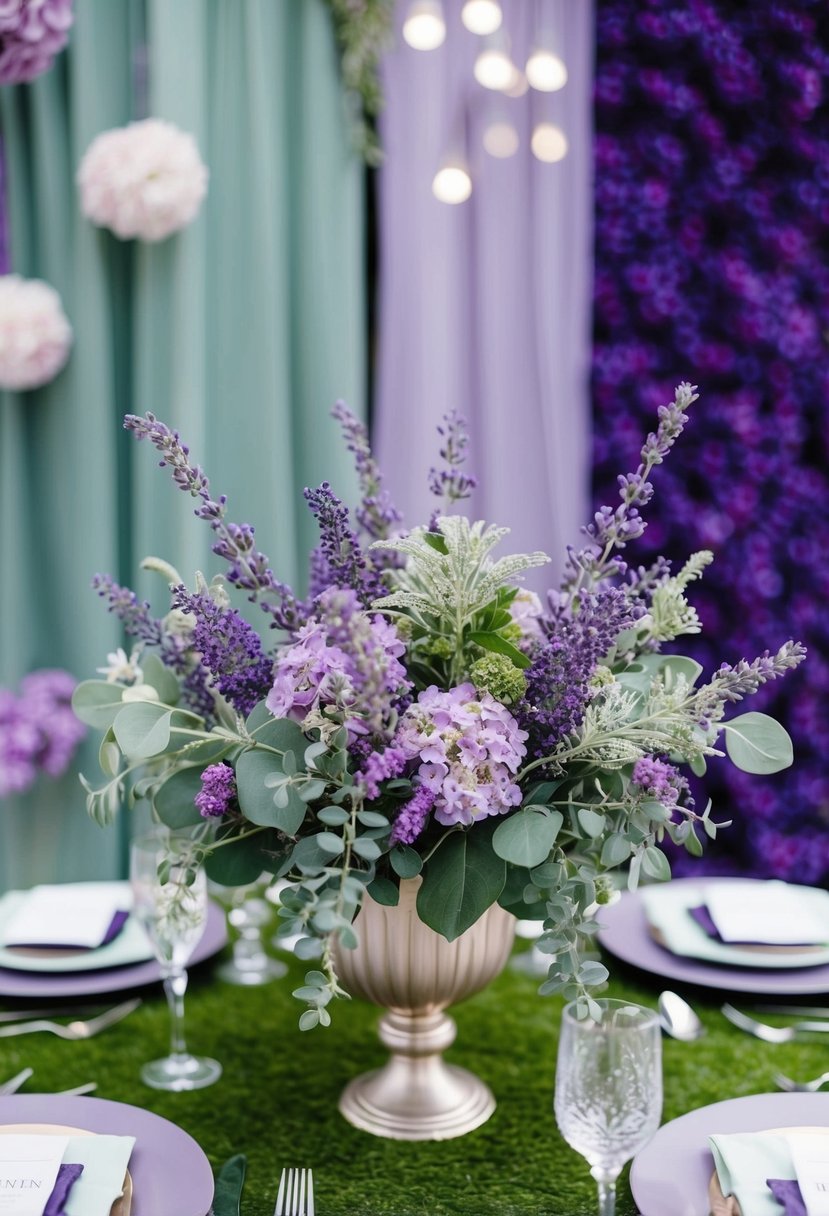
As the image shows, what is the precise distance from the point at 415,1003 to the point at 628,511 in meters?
0.48

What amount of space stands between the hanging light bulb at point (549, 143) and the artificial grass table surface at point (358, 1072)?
6.44 feet

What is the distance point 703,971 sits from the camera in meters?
1.23

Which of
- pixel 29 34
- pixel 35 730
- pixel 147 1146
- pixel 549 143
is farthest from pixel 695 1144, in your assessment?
pixel 549 143

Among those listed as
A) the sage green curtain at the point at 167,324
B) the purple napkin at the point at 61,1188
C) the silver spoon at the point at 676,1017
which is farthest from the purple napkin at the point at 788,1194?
the sage green curtain at the point at 167,324

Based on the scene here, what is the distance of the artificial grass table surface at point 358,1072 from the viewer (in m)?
0.94

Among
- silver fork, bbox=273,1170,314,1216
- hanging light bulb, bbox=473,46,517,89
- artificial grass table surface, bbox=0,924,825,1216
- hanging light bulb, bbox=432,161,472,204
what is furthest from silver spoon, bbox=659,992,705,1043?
hanging light bulb, bbox=473,46,517,89

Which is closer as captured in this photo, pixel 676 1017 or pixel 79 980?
pixel 676 1017

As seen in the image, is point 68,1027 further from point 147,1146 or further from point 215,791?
point 215,791

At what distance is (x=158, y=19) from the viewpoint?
2.43 metres

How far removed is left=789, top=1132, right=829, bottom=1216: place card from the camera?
2.57ft

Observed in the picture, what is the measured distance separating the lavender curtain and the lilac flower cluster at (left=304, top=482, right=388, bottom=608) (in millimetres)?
1746

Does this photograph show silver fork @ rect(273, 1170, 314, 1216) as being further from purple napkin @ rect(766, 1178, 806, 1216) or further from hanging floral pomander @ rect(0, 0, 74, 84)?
hanging floral pomander @ rect(0, 0, 74, 84)

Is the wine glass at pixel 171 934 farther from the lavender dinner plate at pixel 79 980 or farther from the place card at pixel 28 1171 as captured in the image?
the place card at pixel 28 1171

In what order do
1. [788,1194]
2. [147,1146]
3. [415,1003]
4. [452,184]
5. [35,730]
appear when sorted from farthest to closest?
[35,730]
[452,184]
[415,1003]
[147,1146]
[788,1194]
